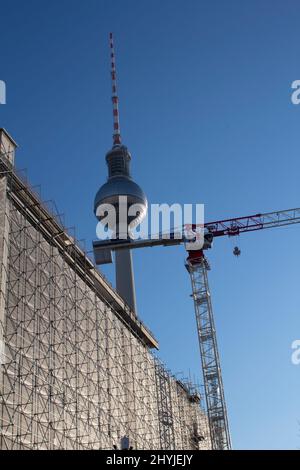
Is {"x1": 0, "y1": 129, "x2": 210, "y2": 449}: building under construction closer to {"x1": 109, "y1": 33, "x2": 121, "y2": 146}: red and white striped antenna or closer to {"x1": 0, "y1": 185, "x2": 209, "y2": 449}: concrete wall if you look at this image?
{"x1": 0, "y1": 185, "x2": 209, "y2": 449}: concrete wall

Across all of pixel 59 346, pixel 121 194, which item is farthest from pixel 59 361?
pixel 121 194

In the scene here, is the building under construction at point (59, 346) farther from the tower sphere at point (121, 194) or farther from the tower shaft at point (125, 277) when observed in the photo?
the tower sphere at point (121, 194)

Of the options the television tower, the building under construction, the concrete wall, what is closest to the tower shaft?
the television tower

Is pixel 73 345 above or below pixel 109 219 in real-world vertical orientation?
below

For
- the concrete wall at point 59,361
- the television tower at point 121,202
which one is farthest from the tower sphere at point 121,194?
the concrete wall at point 59,361

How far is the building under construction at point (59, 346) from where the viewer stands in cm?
3609

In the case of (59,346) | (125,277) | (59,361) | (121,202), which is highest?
(121,202)

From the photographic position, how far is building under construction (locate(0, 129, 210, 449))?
36094mm

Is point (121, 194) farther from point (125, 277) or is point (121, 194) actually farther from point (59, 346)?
point (59, 346)

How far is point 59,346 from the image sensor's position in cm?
4194

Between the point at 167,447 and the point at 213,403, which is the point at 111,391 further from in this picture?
the point at 213,403
